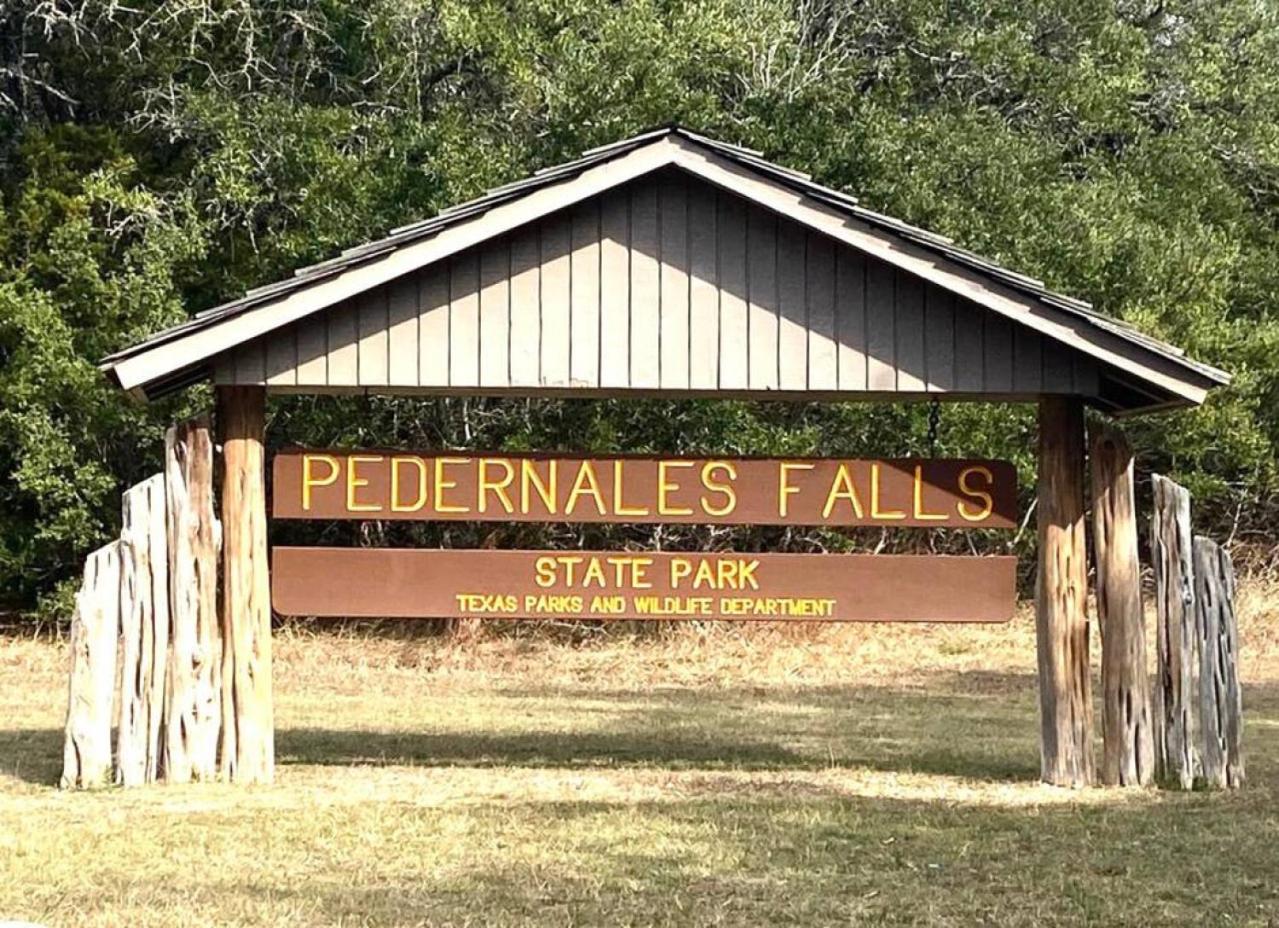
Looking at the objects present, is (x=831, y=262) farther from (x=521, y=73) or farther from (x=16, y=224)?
(x=16, y=224)

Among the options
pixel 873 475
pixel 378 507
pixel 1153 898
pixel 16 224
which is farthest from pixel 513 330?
pixel 16 224

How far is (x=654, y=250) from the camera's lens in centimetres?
1134

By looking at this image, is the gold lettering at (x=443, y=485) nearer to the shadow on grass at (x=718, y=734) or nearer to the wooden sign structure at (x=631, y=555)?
the wooden sign structure at (x=631, y=555)

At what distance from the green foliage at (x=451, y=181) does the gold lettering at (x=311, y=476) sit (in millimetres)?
12435

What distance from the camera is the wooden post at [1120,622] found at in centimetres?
1148

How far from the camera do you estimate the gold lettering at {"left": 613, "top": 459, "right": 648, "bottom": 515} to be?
11555mm

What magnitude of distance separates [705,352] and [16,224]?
55.3 ft

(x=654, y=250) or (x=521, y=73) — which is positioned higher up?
(x=521, y=73)

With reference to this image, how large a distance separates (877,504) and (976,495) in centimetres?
64

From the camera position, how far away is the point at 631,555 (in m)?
11.7

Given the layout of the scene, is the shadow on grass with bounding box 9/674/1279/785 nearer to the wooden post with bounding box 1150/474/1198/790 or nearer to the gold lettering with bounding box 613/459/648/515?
the wooden post with bounding box 1150/474/1198/790

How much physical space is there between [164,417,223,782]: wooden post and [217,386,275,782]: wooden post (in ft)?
0.28

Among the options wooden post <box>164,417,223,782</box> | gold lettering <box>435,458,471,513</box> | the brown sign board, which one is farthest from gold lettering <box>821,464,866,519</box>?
wooden post <box>164,417,223,782</box>

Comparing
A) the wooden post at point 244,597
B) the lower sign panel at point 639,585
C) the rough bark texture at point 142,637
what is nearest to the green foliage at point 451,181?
the lower sign panel at point 639,585
